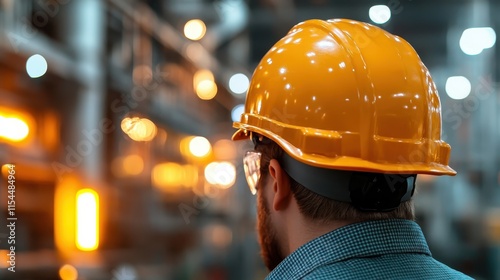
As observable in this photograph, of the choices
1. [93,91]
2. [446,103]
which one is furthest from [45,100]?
[446,103]

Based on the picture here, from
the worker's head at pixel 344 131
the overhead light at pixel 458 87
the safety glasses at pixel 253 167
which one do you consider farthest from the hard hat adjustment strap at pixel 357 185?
the overhead light at pixel 458 87

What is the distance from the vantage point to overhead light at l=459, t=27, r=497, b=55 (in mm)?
5414

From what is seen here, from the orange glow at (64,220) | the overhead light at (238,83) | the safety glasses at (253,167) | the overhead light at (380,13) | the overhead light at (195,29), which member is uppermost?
the overhead light at (195,29)

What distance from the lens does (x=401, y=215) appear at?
113 centimetres

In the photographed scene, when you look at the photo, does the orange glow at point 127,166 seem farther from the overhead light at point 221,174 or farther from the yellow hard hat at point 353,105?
the yellow hard hat at point 353,105

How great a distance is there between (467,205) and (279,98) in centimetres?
460

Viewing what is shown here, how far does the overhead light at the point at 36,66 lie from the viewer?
Answer: 4.29 meters

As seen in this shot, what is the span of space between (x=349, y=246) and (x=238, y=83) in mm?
5473

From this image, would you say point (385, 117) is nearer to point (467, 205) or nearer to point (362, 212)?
point (362, 212)

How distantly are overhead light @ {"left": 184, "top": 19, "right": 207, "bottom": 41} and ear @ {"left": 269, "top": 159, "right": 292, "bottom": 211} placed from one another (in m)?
5.36

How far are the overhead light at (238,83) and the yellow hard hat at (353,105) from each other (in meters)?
5.09

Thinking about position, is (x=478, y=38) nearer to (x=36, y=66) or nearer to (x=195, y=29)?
(x=195, y=29)

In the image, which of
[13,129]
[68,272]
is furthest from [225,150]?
[13,129]

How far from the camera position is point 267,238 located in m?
1.20
